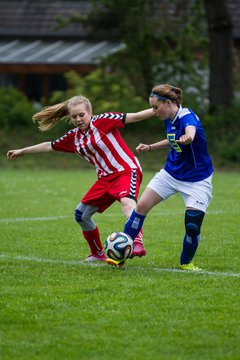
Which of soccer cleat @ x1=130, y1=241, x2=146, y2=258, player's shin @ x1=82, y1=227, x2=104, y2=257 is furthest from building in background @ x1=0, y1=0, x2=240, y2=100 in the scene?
soccer cleat @ x1=130, y1=241, x2=146, y2=258

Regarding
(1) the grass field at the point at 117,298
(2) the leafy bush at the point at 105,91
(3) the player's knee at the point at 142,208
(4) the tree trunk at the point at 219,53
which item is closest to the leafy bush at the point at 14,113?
(2) the leafy bush at the point at 105,91

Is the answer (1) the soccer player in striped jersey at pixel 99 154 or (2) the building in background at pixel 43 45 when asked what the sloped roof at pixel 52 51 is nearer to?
(2) the building in background at pixel 43 45

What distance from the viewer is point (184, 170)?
26.4 feet

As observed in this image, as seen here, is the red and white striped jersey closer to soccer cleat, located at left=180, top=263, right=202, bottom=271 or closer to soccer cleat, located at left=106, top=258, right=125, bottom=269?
soccer cleat, located at left=106, top=258, right=125, bottom=269

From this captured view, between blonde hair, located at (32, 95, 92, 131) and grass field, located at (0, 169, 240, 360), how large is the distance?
135cm

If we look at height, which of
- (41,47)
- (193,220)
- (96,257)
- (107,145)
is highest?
(107,145)

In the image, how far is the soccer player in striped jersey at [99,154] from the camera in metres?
8.76

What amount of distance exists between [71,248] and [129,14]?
1879 centimetres

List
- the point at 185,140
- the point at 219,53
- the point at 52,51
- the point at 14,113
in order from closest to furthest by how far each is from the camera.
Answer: the point at 185,140, the point at 219,53, the point at 14,113, the point at 52,51

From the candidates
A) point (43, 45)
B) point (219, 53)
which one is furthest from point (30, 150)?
point (43, 45)

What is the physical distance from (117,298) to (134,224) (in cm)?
153

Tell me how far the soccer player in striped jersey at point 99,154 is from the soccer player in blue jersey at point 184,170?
0.57m

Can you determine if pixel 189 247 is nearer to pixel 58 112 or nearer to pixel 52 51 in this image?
pixel 58 112

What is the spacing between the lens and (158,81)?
89.9 feet
